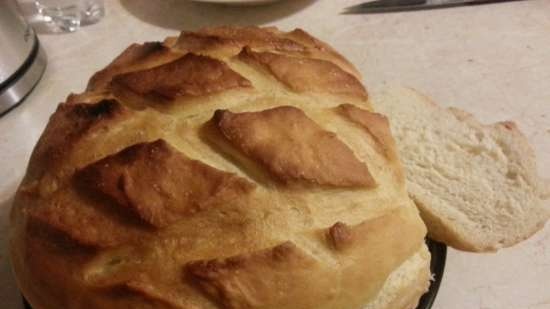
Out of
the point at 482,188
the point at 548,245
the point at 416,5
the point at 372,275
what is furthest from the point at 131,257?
the point at 416,5

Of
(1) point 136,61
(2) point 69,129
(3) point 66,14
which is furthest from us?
(3) point 66,14

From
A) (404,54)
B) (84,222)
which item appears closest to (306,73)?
(84,222)

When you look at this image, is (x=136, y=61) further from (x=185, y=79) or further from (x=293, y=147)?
(x=293, y=147)

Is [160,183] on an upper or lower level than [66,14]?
upper

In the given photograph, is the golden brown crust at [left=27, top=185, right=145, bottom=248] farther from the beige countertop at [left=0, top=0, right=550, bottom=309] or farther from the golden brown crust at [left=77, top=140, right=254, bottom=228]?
the beige countertop at [left=0, top=0, right=550, bottom=309]

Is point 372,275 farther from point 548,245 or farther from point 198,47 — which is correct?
A: point 548,245

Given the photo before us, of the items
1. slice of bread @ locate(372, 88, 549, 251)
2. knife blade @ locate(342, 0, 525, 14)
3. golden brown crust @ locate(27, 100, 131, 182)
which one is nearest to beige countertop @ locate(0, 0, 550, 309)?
knife blade @ locate(342, 0, 525, 14)
